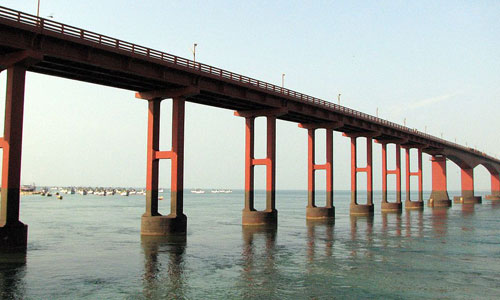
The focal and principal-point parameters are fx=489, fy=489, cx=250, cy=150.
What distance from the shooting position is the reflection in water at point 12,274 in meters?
21.7

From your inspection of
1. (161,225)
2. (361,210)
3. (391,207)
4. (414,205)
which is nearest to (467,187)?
(414,205)

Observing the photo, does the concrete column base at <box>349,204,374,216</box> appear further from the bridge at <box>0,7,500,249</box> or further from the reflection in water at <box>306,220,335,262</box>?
the reflection in water at <box>306,220,335,262</box>

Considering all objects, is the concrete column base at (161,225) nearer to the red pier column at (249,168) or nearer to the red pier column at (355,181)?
the red pier column at (249,168)

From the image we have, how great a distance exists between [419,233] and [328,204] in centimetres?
2184

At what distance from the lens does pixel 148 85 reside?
44.0 metres

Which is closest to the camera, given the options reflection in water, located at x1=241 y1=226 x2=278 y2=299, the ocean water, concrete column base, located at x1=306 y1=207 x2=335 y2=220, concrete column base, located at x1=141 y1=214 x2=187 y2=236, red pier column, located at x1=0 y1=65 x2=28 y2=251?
the ocean water

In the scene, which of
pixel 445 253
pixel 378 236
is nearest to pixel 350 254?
pixel 445 253

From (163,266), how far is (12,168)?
1184 cm

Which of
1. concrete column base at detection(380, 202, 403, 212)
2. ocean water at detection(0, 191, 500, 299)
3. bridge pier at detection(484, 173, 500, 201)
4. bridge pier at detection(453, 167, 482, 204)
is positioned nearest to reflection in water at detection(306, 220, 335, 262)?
ocean water at detection(0, 191, 500, 299)

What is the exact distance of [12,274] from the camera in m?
25.9

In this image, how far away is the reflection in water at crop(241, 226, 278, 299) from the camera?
23.1 m

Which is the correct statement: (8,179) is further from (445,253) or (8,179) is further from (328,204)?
(328,204)

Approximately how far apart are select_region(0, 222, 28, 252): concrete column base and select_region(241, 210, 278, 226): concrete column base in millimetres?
26957

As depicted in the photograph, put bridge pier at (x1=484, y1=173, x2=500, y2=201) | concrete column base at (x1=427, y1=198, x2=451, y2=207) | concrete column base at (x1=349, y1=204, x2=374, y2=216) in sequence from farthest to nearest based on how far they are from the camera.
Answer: bridge pier at (x1=484, y1=173, x2=500, y2=201) → concrete column base at (x1=427, y1=198, x2=451, y2=207) → concrete column base at (x1=349, y1=204, x2=374, y2=216)
